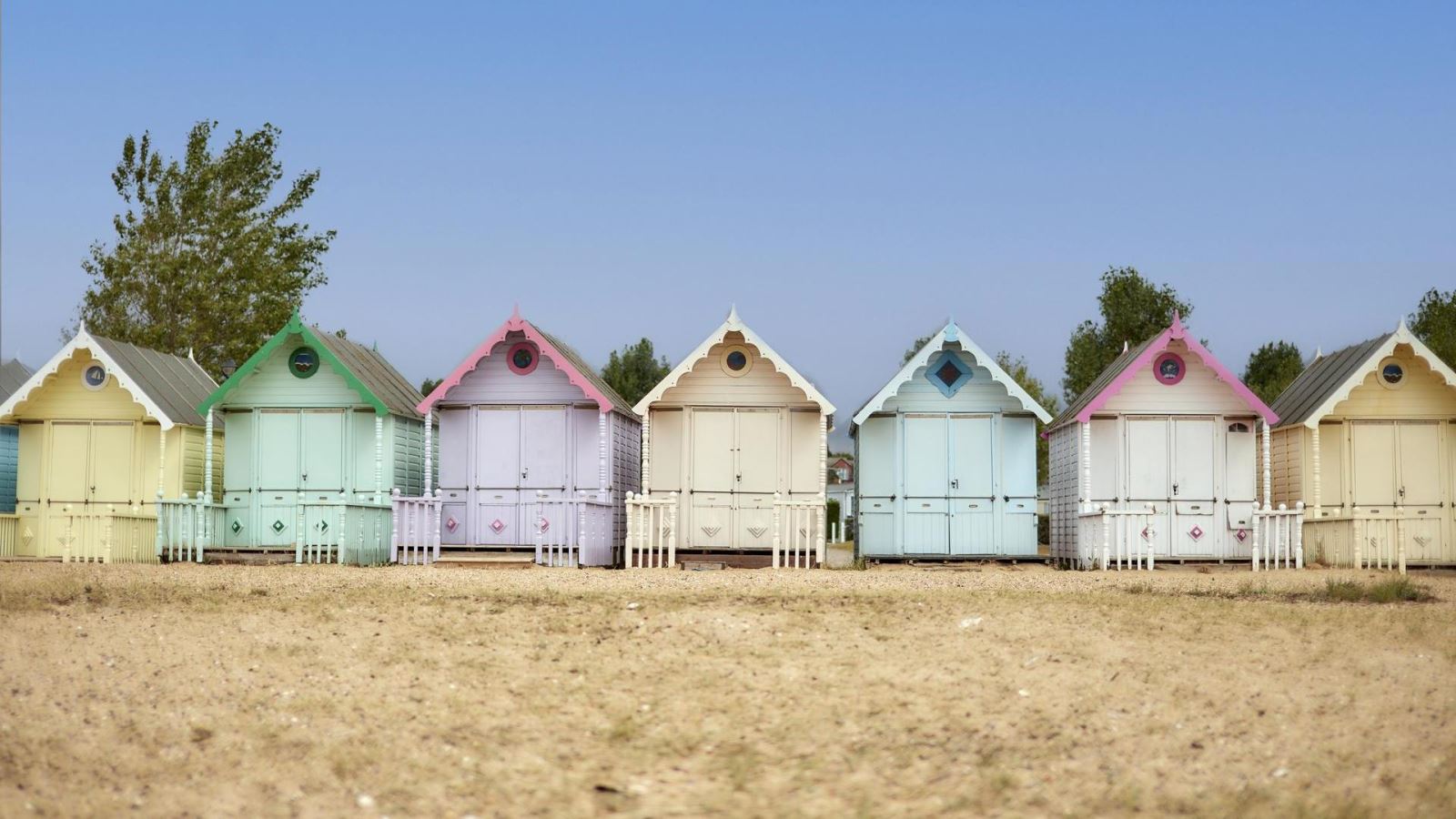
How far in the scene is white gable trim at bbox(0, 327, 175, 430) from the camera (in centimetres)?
2878

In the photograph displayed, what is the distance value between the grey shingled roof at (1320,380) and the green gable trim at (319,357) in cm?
1637

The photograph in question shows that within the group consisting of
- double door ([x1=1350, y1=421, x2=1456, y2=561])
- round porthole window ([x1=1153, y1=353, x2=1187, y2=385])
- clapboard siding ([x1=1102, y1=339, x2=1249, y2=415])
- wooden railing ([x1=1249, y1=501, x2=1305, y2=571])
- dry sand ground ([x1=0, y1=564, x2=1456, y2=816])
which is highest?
round porthole window ([x1=1153, y1=353, x2=1187, y2=385])

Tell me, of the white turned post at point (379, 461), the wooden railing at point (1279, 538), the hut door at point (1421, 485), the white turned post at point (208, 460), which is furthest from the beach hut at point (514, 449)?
the hut door at point (1421, 485)

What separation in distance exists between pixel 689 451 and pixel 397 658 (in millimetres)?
11766

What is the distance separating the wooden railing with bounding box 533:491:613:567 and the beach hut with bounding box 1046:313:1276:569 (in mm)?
8363

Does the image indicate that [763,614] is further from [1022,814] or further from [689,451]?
[689,451]

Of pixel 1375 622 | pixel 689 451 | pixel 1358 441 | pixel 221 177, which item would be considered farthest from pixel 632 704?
pixel 221 177

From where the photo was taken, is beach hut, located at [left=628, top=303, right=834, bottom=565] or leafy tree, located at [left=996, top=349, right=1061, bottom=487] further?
leafy tree, located at [left=996, top=349, right=1061, bottom=487]

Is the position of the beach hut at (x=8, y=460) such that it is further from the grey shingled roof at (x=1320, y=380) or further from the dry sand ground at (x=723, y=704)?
the grey shingled roof at (x=1320, y=380)

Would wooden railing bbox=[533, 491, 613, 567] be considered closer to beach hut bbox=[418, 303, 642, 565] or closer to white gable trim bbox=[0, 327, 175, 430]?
beach hut bbox=[418, 303, 642, 565]

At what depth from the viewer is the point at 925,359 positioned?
27.7m

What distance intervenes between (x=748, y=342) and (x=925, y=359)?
3.11m

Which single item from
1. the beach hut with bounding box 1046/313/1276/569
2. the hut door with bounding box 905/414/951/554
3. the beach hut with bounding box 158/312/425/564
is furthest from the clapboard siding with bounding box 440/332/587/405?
the beach hut with bounding box 1046/313/1276/569

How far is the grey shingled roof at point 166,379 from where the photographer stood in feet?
95.8
